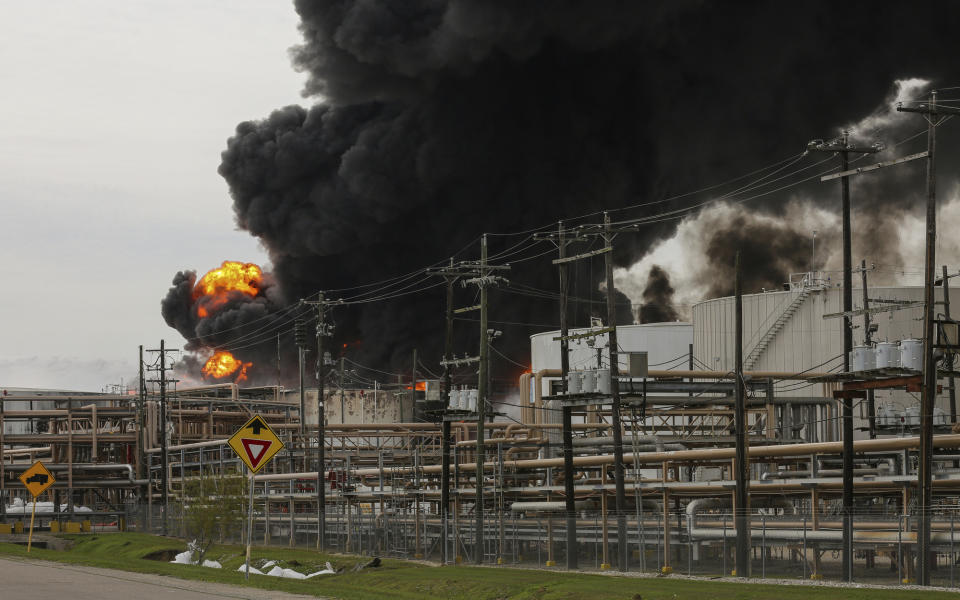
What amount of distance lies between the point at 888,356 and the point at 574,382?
11.5 m

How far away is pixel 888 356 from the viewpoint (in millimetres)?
34062

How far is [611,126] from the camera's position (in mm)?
108750

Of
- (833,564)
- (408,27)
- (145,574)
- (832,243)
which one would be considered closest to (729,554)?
(833,564)

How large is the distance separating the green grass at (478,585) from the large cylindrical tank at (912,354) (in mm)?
8243

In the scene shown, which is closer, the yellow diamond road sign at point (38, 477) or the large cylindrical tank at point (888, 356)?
the large cylindrical tank at point (888, 356)

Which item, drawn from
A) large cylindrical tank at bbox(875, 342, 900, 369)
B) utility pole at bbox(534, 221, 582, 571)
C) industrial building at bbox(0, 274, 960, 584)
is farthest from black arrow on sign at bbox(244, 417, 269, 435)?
large cylindrical tank at bbox(875, 342, 900, 369)

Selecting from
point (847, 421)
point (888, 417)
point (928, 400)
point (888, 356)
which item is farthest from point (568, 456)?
point (928, 400)

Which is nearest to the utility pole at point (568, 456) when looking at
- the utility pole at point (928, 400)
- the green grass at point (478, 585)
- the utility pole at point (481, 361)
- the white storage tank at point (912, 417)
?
the green grass at point (478, 585)

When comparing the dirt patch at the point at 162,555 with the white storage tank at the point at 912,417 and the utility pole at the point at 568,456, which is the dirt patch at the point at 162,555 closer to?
the utility pole at the point at 568,456

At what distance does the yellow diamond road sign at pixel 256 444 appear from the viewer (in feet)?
84.1

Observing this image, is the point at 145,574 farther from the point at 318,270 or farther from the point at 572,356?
the point at 318,270

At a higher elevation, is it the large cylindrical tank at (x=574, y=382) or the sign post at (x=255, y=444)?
the large cylindrical tank at (x=574, y=382)

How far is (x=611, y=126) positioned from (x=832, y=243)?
28234 millimetres

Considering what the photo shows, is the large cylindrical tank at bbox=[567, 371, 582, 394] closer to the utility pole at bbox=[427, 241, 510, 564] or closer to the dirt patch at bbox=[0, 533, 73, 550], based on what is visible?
the utility pole at bbox=[427, 241, 510, 564]
